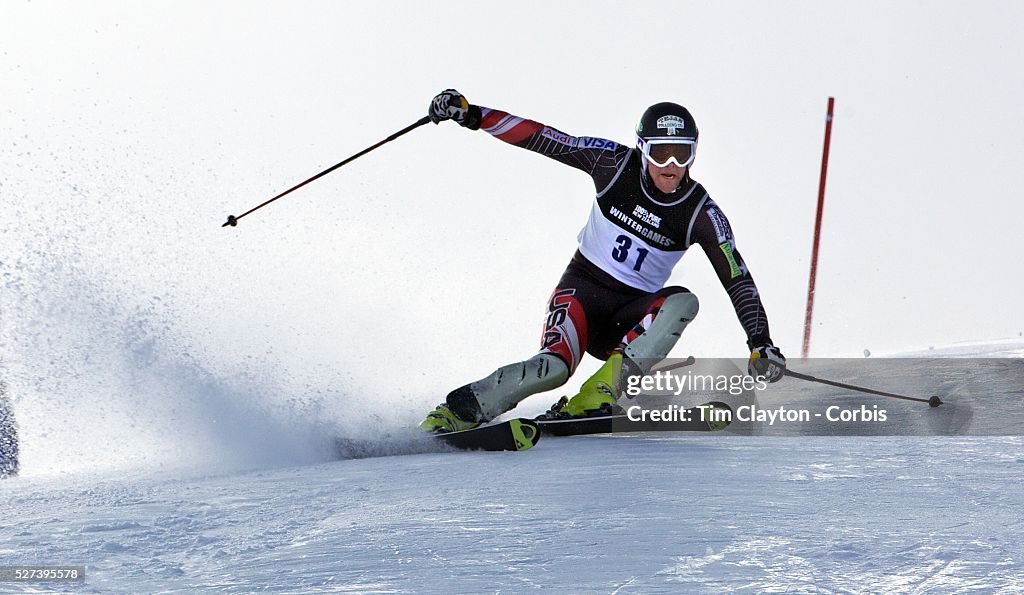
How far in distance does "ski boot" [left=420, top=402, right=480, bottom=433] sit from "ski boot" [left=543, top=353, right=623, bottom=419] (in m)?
0.47

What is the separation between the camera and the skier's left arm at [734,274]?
14.0 feet

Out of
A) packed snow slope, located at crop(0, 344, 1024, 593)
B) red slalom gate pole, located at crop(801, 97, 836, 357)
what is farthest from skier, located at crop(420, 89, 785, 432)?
red slalom gate pole, located at crop(801, 97, 836, 357)

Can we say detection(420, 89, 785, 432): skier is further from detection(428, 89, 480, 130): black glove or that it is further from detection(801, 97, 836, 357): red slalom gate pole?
detection(801, 97, 836, 357): red slalom gate pole

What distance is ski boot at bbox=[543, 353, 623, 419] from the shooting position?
4.39 meters

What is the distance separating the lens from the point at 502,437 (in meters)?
3.90

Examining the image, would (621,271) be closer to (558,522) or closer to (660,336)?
(660,336)

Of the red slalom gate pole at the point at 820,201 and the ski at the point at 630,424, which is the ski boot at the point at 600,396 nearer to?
the ski at the point at 630,424

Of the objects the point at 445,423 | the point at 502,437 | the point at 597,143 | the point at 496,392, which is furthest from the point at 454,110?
the point at 502,437

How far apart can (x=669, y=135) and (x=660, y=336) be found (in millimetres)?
906

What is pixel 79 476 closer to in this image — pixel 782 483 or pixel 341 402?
pixel 341 402

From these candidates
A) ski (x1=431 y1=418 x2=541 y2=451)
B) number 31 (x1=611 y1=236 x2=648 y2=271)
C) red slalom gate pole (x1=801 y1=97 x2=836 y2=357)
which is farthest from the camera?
red slalom gate pole (x1=801 y1=97 x2=836 y2=357)

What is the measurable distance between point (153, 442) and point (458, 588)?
276cm

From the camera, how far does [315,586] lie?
2.02 metres

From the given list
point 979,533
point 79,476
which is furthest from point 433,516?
point 79,476
